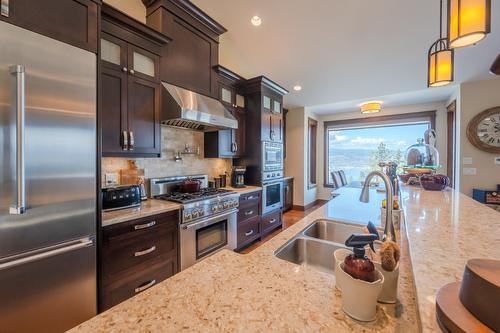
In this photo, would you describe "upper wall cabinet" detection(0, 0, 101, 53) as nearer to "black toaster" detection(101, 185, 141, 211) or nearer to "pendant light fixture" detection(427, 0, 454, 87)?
"black toaster" detection(101, 185, 141, 211)

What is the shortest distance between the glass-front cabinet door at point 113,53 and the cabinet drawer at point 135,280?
1.75 m

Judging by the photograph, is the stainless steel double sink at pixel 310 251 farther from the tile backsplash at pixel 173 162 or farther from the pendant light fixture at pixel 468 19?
the tile backsplash at pixel 173 162

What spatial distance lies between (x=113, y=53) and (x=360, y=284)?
94.0 inches

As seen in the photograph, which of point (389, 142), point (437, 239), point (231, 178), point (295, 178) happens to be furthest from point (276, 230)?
point (389, 142)

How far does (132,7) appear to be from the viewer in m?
2.30

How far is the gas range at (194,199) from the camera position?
2182 millimetres

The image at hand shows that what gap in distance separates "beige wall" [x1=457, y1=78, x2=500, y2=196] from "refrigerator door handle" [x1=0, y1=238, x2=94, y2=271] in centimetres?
528

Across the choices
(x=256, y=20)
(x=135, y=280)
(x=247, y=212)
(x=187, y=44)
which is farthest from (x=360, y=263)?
→ (x=256, y=20)

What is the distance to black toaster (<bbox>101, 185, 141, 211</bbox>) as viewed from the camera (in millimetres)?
1781

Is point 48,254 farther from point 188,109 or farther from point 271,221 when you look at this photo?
point 271,221

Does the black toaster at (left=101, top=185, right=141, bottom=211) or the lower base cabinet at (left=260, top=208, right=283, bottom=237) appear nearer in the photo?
the black toaster at (left=101, top=185, right=141, bottom=211)

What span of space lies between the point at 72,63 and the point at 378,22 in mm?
3189

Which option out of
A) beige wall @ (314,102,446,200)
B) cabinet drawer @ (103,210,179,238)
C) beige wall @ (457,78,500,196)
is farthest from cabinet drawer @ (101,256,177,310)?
beige wall @ (314,102,446,200)

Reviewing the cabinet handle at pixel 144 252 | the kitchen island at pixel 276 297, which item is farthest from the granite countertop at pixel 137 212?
the kitchen island at pixel 276 297
